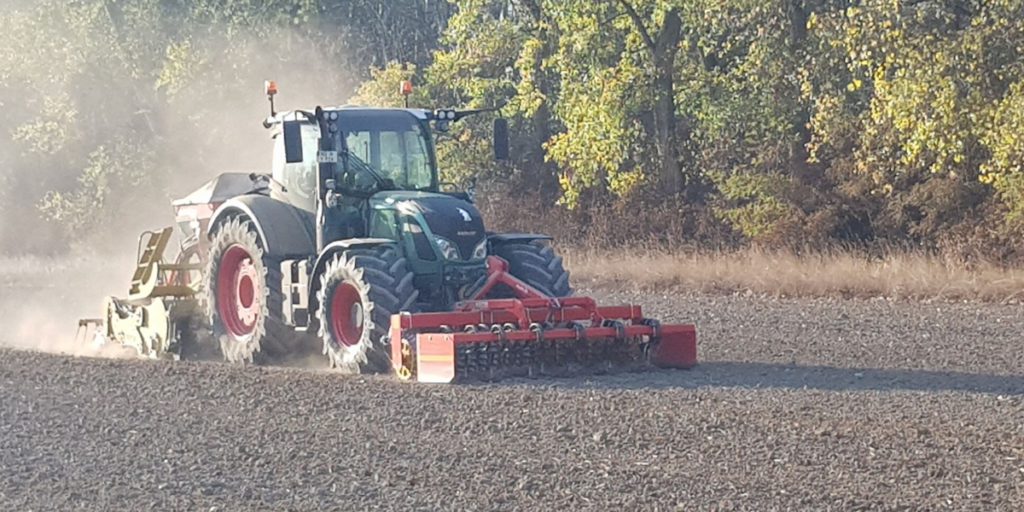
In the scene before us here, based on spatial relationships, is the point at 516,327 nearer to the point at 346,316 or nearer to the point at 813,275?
the point at 346,316

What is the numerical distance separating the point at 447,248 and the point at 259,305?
1.99 meters

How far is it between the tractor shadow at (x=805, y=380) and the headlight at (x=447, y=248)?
1416 mm

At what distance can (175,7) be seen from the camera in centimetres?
4366

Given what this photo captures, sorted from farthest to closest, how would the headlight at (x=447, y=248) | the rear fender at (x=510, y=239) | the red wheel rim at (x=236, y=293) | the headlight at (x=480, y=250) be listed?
the red wheel rim at (x=236, y=293) < the rear fender at (x=510, y=239) < the headlight at (x=480, y=250) < the headlight at (x=447, y=248)

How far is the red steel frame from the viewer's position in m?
12.0

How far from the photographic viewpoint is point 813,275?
22.0 metres

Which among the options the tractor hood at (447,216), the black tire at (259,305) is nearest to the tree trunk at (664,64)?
the black tire at (259,305)

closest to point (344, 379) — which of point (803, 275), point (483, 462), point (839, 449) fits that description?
point (483, 462)

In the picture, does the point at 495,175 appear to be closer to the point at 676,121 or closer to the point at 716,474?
the point at 676,121

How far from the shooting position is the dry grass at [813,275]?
20.2m

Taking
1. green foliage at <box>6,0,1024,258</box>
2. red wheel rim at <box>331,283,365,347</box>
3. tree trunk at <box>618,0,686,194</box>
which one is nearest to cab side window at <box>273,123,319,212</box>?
red wheel rim at <box>331,283,365,347</box>

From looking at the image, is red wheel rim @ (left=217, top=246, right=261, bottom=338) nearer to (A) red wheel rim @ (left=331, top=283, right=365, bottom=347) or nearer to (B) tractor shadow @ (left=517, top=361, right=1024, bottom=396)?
(A) red wheel rim @ (left=331, top=283, right=365, bottom=347)

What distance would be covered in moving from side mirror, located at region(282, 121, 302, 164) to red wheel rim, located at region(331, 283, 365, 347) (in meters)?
1.13

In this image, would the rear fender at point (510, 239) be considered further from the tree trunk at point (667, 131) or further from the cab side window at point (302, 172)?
the tree trunk at point (667, 131)
